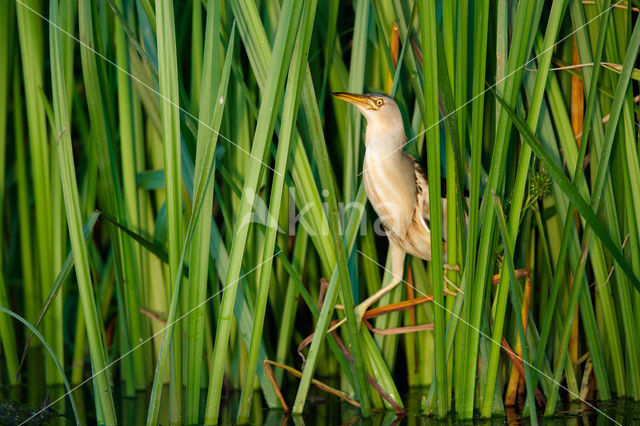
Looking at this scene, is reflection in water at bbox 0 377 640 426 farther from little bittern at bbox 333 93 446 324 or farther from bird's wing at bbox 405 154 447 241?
bird's wing at bbox 405 154 447 241

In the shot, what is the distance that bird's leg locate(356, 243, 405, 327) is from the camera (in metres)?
1.59

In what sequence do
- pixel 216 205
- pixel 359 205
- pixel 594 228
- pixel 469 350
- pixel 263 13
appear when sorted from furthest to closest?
pixel 216 205, pixel 263 13, pixel 359 205, pixel 469 350, pixel 594 228

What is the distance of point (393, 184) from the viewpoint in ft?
5.08

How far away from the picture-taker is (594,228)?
1201 mm

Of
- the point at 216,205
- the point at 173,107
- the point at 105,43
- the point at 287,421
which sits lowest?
the point at 287,421

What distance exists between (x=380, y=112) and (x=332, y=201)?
0.37 meters

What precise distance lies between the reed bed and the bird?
5 cm

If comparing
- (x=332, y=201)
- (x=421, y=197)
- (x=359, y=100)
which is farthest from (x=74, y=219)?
(x=421, y=197)

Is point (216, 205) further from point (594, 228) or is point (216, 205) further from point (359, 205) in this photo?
point (594, 228)

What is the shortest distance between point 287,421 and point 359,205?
0.54 m

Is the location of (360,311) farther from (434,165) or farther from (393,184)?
(434,165)

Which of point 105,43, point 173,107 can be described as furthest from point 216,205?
point 173,107

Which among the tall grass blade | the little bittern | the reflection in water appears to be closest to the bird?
the little bittern

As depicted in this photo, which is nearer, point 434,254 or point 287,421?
point 434,254
